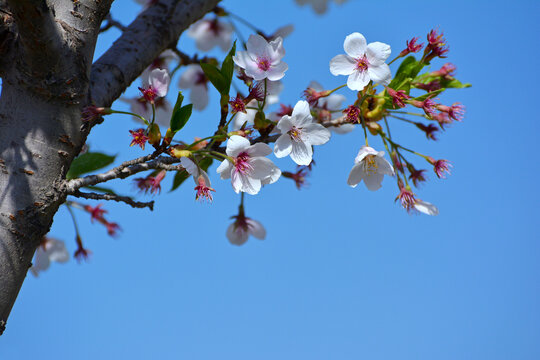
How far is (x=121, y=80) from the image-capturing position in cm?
150

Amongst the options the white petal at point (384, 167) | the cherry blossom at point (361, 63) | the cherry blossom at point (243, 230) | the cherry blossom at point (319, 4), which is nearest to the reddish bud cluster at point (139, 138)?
the cherry blossom at point (361, 63)

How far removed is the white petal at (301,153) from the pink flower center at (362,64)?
0.23 metres

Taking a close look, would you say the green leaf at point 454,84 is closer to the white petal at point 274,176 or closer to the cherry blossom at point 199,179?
the white petal at point 274,176

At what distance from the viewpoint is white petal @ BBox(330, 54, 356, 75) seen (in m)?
1.29

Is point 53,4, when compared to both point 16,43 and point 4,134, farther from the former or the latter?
point 4,134

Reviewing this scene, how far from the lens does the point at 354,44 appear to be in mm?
1290

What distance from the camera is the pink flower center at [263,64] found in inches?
49.4

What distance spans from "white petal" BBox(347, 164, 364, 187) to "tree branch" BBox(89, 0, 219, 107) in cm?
67

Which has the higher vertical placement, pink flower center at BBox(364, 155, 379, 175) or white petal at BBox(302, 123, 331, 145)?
pink flower center at BBox(364, 155, 379, 175)

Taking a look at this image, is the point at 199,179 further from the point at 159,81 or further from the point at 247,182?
the point at 159,81

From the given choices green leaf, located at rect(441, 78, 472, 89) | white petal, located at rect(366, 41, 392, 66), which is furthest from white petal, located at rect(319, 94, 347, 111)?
white petal, located at rect(366, 41, 392, 66)

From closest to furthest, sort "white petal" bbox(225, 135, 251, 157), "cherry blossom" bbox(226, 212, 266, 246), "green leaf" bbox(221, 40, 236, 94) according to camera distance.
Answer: "white petal" bbox(225, 135, 251, 157)
"green leaf" bbox(221, 40, 236, 94)
"cherry blossom" bbox(226, 212, 266, 246)

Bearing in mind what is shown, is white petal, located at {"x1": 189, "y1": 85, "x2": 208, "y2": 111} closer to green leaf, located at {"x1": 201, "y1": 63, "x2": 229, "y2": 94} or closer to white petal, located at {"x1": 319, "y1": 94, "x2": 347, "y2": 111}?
white petal, located at {"x1": 319, "y1": 94, "x2": 347, "y2": 111}

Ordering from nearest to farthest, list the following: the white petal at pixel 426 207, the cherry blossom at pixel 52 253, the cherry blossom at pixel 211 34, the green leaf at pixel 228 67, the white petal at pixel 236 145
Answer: the white petal at pixel 236 145 → the green leaf at pixel 228 67 → the white petal at pixel 426 207 → the cherry blossom at pixel 52 253 → the cherry blossom at pixel 211 34
